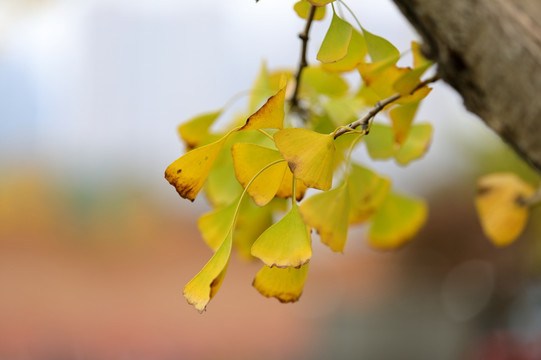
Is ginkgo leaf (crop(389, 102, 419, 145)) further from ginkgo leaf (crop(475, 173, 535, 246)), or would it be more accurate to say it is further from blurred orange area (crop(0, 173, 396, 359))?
blurred orange area (crop(0, 173, 396, 359))

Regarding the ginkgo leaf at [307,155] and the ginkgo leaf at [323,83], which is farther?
the ginkgo leaf at [323,83]

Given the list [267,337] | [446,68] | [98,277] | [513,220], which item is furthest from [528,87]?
[98,277]

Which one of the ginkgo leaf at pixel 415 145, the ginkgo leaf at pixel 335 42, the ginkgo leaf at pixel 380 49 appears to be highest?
the ginkgo leaf at pixel 335 42

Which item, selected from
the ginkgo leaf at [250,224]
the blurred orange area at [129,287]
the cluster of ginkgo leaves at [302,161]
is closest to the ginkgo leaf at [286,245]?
the cluster of ginkgo leaves at [302,161]

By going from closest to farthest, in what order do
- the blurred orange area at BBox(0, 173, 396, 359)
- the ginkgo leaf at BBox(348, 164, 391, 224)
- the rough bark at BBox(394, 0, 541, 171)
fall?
the rough bark at BBox(394, 0, 541, 171), the ginkgo leaf at BBox(348, 164, 391, 224), the blurred orange area at BBox(0, 173, 396, 359)

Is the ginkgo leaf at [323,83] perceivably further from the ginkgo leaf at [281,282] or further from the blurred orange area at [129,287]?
the blurred orange area at [129,287]

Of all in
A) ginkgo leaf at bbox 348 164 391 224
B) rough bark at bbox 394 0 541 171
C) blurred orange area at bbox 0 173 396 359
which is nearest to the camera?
rough bark at bbox 394 0 541 171

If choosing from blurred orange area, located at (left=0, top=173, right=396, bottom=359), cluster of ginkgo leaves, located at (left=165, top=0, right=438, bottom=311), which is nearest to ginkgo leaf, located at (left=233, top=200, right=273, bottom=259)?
cluster of ginkgo leaves, located at (left=165, top=0, right=438, bottom=311)
